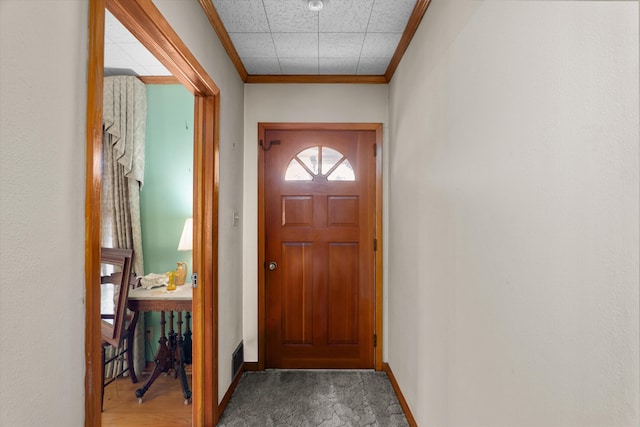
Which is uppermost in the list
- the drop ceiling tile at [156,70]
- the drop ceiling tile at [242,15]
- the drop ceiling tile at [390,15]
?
the drop ceiling tile at [390,15]

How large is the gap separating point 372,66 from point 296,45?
678 millimetres

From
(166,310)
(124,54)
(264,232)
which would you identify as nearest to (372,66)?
(264,232)

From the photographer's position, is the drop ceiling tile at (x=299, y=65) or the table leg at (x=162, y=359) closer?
the table leg at (x=162, y=359)

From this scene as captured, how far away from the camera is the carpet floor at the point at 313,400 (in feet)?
7.16

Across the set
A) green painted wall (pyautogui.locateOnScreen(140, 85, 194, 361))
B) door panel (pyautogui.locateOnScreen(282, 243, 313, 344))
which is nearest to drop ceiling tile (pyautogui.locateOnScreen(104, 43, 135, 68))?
green painted wall (pyautogui.locateOnScreen(140, 85, 194, 361))

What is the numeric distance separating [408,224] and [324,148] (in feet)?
3.68

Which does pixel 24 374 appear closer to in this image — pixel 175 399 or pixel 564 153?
pixel 564 153

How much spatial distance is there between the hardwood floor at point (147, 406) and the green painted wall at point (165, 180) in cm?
36

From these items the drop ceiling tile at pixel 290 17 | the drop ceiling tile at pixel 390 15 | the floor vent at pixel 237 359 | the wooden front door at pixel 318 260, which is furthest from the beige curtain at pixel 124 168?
the drop ceiling tile at pixel 390 15

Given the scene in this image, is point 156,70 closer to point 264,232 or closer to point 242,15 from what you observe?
point 242,15

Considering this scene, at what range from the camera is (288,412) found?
7.46ft

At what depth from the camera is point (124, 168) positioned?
2.76m

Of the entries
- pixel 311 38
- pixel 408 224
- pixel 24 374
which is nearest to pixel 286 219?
pixel 408 224

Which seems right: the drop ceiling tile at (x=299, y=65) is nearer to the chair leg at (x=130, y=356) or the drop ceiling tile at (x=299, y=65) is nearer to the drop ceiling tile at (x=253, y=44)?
the drop ceiling tile at (x=253, y=44)
